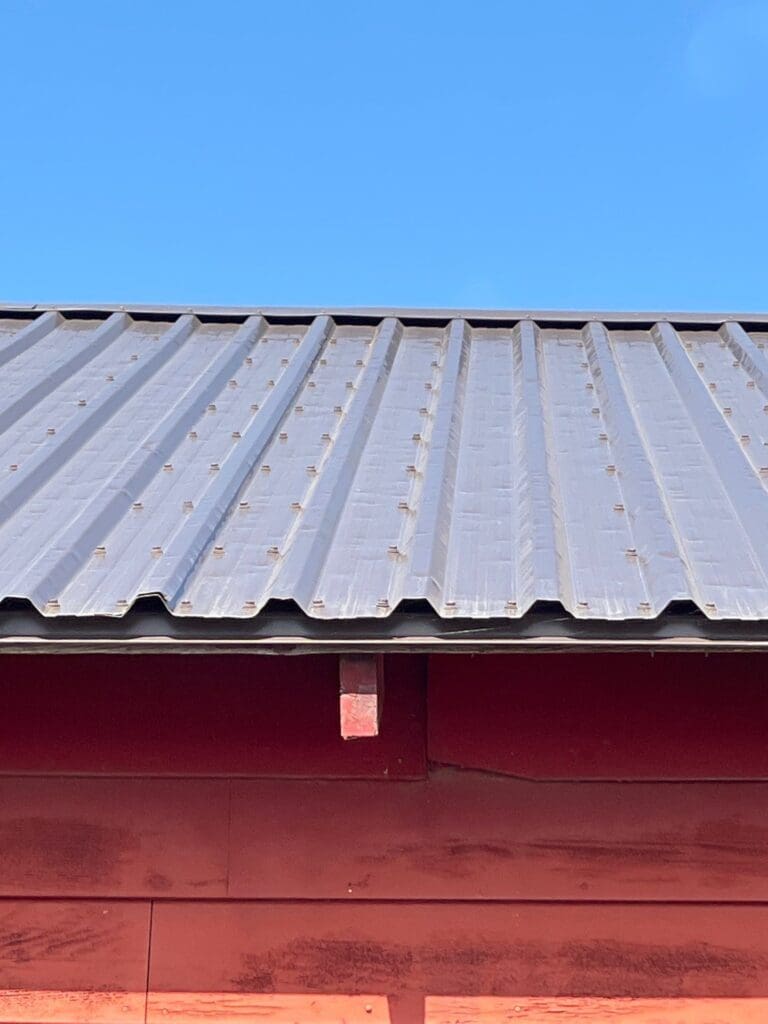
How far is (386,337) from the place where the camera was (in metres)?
4.31

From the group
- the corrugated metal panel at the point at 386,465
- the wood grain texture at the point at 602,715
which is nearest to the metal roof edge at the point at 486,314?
the corrugated metal panel at the point at 386,465

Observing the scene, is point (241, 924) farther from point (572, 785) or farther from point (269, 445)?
point (269, 445)

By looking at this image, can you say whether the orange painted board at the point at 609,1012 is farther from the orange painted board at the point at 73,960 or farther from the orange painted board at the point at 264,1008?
the orange painted board at the point at 73,960

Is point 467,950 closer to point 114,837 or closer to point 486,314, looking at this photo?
point 114,837

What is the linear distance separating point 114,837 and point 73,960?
28cm

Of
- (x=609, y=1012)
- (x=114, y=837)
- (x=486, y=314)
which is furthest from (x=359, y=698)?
(x=486, y=314)

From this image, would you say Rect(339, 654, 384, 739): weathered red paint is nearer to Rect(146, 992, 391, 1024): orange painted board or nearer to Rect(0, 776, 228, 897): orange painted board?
Rect(0, 776, 228, 897): orange painted board

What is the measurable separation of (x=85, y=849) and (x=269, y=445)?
124 cm

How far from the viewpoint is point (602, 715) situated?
2453 millimetres

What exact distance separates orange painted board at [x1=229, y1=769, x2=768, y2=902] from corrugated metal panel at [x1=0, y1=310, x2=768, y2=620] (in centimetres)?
55

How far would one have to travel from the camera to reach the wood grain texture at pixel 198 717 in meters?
2.47

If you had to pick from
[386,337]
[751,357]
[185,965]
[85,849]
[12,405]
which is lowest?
[185,965]

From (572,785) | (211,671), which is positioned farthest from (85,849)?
(572,785)

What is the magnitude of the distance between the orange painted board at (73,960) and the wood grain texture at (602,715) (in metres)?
0.82
